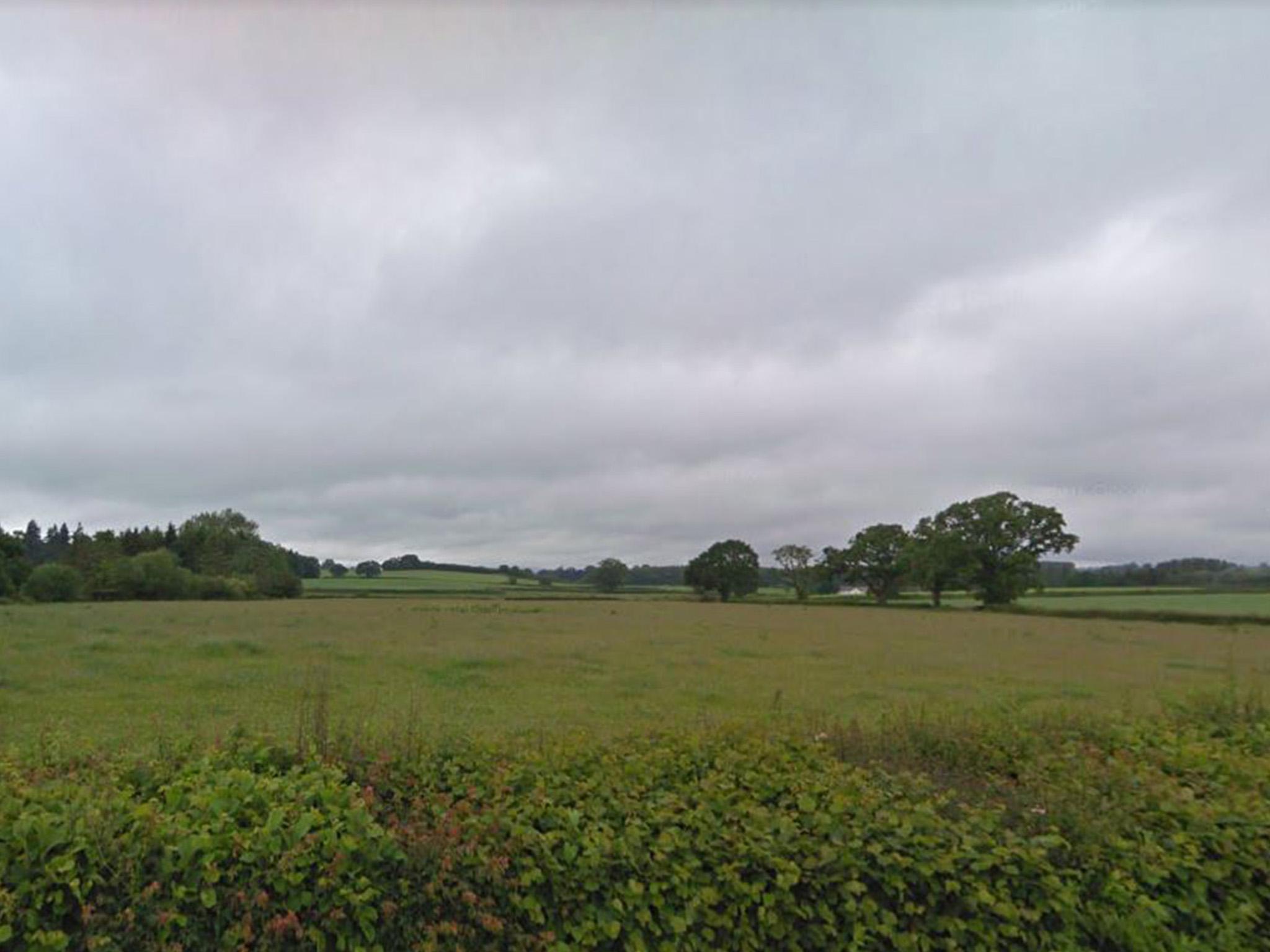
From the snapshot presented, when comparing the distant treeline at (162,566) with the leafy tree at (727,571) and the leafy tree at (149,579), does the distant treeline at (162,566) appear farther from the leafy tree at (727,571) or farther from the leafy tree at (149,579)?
the leafy tree at (727,571)

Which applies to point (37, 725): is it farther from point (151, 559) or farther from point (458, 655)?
point (151, 559)

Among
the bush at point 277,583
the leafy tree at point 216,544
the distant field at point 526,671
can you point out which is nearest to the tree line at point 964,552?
the distant field at point 526,671

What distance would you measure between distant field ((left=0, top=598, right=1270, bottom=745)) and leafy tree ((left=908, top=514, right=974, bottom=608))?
28.1 m

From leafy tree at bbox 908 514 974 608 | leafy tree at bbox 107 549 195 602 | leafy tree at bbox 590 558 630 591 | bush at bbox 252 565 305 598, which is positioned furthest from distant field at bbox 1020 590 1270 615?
leafy tree at bbox 107 549 195 602

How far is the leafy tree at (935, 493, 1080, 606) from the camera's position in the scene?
214ft

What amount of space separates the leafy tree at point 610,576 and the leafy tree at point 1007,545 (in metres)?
47.7

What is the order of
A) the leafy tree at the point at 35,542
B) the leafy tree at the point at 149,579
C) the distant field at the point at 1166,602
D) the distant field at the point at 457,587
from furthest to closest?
1. the leafy tree at the point at 35,542
2. the distant field at the point at 457,587
3. the leafy tree at the point at 149,579
4. the distant field at the point at 1166,602

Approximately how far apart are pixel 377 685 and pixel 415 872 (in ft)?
42.0

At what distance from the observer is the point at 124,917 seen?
8.20 feet

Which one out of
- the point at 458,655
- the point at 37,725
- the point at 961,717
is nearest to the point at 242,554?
the point at 458,655

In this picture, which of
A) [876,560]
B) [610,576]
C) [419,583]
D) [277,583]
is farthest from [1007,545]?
[277,583]

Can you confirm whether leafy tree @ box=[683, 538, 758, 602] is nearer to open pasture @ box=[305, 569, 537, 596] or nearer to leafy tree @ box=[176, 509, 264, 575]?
open pasture @ box=[305, 569, 537, 596]

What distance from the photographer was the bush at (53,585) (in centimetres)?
6438

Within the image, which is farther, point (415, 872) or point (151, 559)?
point (151, 559)
